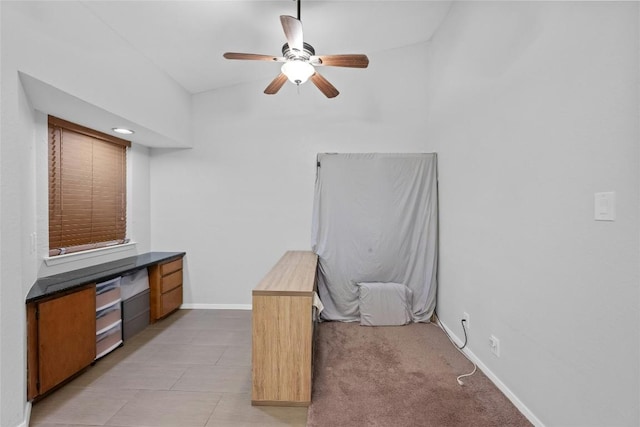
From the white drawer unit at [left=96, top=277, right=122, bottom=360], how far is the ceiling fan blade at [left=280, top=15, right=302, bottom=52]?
252 cm

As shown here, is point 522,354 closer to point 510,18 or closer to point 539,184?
point 539,184

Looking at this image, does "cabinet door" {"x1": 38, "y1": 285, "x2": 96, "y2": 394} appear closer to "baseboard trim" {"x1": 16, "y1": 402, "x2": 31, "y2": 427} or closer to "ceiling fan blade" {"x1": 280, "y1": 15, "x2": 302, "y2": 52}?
"baseboard trim" {"x1": 16, "y1": 402, "x2": 31, "y2": 427}

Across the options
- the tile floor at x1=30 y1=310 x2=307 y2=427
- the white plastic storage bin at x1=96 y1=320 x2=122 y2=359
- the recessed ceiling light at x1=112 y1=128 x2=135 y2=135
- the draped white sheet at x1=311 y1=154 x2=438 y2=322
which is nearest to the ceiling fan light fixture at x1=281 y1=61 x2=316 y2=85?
the draped white sheet at x1=311 y1=154 x2=438 y2=322

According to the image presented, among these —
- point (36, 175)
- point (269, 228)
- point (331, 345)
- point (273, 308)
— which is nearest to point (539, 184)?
point (273, 308)

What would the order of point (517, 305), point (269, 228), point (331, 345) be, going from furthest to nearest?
point (269, 228) → point (331, 345) → point (517, 305)

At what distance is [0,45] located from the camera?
4.79 ft

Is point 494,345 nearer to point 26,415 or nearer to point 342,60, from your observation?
point 342,60

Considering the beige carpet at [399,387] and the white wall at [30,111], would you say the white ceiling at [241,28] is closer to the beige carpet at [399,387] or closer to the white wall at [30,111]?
the white wall at [30,111]

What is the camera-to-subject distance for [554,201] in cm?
146

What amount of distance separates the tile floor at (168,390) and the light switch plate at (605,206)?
1.94 m

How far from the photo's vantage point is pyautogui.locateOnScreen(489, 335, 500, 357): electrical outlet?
195cm

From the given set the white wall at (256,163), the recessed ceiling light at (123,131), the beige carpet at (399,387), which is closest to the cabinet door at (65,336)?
the white wall at (256,163)

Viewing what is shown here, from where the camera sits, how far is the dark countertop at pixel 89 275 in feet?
6.20

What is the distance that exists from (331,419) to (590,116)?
215 cm
